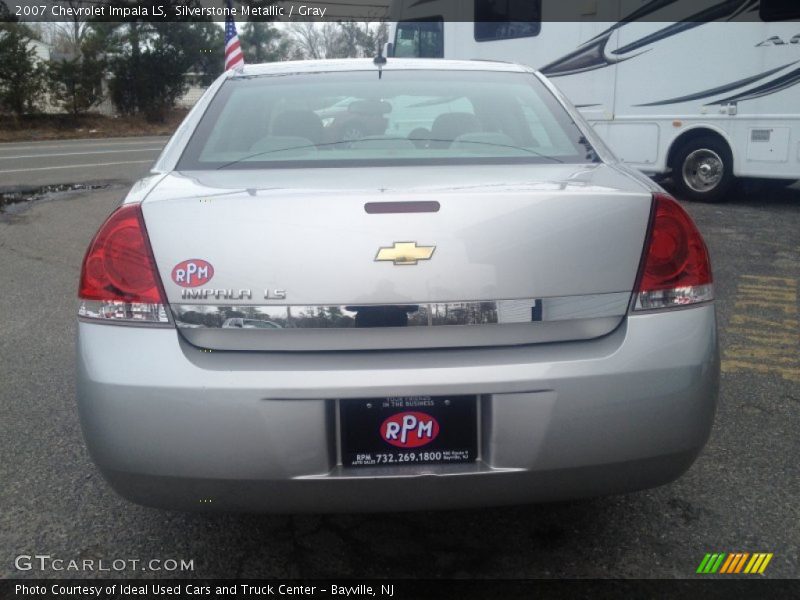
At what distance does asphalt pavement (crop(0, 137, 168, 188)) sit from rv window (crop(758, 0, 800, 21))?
25.6ft

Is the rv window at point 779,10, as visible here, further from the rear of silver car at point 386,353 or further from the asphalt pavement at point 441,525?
the rear of silver car at point 386,353

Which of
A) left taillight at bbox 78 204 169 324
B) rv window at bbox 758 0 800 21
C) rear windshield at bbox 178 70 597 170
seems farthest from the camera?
rv window at bbox 758 0 800 21

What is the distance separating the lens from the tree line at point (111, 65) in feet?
92.9

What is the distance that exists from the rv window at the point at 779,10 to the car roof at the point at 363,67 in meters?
6.76

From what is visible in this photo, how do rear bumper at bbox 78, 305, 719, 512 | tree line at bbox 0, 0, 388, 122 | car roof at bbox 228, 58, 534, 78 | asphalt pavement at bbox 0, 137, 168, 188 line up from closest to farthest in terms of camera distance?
rear bumper at bbox 78, 305, 719, 512
car roof at bbox 228, 58, 534, 78
asphalt pavement at bbox 0, 137, 168, 188
tree line at bbox 0, 0, 388, 122

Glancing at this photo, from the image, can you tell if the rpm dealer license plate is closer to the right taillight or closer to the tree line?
the right taillight

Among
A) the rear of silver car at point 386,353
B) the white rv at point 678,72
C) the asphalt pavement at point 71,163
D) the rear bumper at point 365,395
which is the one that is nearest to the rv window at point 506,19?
the white rv at point 678,72

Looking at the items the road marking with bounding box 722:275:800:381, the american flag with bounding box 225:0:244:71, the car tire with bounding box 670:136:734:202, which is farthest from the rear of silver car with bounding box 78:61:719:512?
the american flag with bounding box 225:0:244:71

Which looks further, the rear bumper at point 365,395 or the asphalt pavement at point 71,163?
the asphalt pavement at point 71,163

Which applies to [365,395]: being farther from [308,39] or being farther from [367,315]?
[308,39]

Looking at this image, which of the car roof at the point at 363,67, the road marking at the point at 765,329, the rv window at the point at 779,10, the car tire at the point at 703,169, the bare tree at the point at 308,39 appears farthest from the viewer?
the bare tree at the point at 308,39

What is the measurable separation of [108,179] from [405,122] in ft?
38.0

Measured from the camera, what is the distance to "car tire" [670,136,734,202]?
31.9 feet

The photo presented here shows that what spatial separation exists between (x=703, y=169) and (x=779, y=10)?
1943 millimetres
